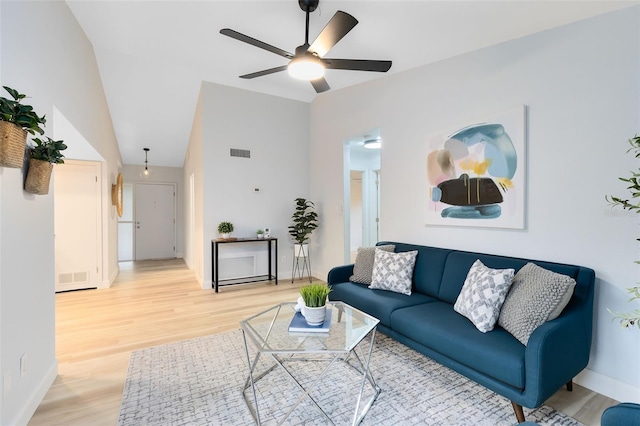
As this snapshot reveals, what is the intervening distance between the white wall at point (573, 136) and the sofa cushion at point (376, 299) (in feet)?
2.64

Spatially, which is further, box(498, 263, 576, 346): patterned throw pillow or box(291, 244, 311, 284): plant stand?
box(291, 244, 311, 284): plant stand

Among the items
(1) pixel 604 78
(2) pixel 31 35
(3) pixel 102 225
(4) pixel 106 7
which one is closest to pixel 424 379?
(1) pixel 604 78

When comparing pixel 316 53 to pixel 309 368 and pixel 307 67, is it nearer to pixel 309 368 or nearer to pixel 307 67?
pixel 307 67

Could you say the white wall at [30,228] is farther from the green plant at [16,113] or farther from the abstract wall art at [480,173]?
the abstract wall art at [480,173]

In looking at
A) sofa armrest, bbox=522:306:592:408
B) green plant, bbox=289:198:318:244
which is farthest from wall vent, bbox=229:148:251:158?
sofa armrest, bbox=522:306:592:408

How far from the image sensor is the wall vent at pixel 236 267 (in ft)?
15.7

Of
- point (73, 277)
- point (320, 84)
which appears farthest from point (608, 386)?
point (73, 277)

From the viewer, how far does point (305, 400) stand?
1.95 m

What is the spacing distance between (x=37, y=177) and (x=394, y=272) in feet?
9.18

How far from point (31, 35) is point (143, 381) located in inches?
98.2

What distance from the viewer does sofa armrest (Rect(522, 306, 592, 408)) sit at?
1.58 metres

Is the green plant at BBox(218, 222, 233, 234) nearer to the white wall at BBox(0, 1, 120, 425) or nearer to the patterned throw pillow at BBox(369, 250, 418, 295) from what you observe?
the white wall at BBox(0, 1, 120, 425)

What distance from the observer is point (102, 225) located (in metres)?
4.79

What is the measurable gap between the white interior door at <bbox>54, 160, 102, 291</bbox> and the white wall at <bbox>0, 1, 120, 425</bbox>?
7.46ft
